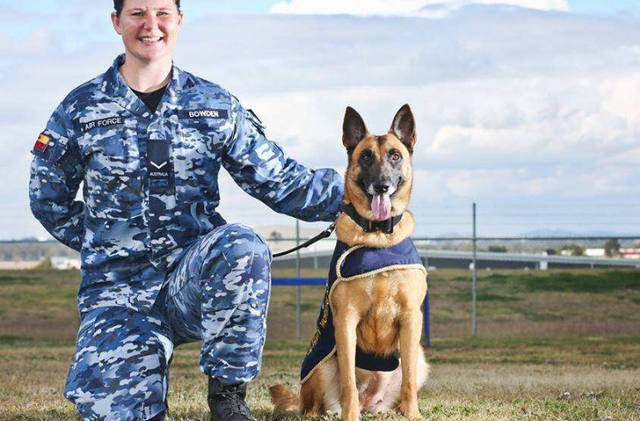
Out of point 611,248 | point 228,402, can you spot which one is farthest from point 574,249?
point 228,402

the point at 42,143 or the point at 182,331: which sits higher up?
the point at 42,143

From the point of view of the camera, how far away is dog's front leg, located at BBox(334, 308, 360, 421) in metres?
4.57

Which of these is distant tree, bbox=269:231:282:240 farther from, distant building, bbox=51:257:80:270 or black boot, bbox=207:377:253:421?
A: black boot, bbox=207:377:253:421

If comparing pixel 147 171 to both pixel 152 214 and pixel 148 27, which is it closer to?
pixel 152 214

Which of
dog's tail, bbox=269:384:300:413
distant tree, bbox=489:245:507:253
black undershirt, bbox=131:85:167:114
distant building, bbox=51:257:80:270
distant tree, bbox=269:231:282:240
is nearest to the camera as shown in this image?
black undershirt, bbox=131:85:167:114

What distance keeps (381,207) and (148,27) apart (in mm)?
1519

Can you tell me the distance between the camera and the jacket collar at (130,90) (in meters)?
4.45

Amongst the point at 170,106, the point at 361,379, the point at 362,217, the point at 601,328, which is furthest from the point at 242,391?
the point at 601,328

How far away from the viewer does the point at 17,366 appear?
34.0 feet

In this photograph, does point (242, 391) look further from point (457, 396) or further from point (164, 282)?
point (457, 396)

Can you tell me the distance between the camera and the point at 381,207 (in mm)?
4766

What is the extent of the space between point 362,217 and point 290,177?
469 millimetres

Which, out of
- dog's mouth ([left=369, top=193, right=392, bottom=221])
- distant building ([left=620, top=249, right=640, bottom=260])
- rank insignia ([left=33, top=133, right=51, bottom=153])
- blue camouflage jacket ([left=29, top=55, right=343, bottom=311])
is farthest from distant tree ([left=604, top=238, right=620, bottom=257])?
rank insignia ([left=33, top=133, right=51, bottom=153])

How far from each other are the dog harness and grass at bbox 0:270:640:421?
447 millimetres
